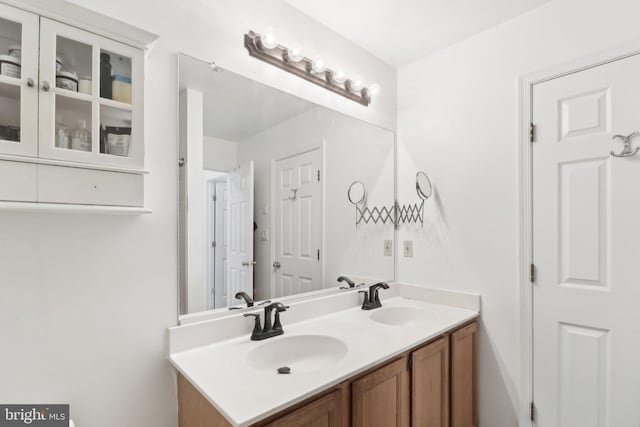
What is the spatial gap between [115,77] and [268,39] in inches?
27.8

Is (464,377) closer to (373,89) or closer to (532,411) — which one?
(532,411)

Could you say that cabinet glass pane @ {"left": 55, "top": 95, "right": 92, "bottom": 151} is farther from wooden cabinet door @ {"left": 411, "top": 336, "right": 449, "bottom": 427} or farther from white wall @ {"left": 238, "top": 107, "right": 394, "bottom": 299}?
wooden cabinet door @ {"left": 411, "top": 336, "right": 449, "bottom": 427}

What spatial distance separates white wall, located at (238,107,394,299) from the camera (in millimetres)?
1636

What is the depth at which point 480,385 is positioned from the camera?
1.85 m

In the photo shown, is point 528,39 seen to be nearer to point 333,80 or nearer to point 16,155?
point 333,80

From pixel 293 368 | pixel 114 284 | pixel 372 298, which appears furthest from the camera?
pixel 372 298

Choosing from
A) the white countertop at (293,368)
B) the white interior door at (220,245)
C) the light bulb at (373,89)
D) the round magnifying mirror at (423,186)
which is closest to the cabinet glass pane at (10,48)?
the white interior door at (220,245)

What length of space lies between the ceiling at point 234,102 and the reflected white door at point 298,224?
246 mm

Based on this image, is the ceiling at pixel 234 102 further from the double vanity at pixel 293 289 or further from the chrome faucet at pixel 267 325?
the chrome faucet at pixel 267 325

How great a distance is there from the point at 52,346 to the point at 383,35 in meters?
2.15

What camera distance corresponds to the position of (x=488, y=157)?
185 centimetres

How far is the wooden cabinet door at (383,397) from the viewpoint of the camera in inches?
44.9

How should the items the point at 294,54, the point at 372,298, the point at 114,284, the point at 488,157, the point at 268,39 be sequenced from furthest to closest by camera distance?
1. the point at 372,298
2. the point at 488,157
3. the point at 294,54
4. the point at 268,39
5. the point at 114,284

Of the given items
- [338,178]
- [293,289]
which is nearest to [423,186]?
[338,178]
